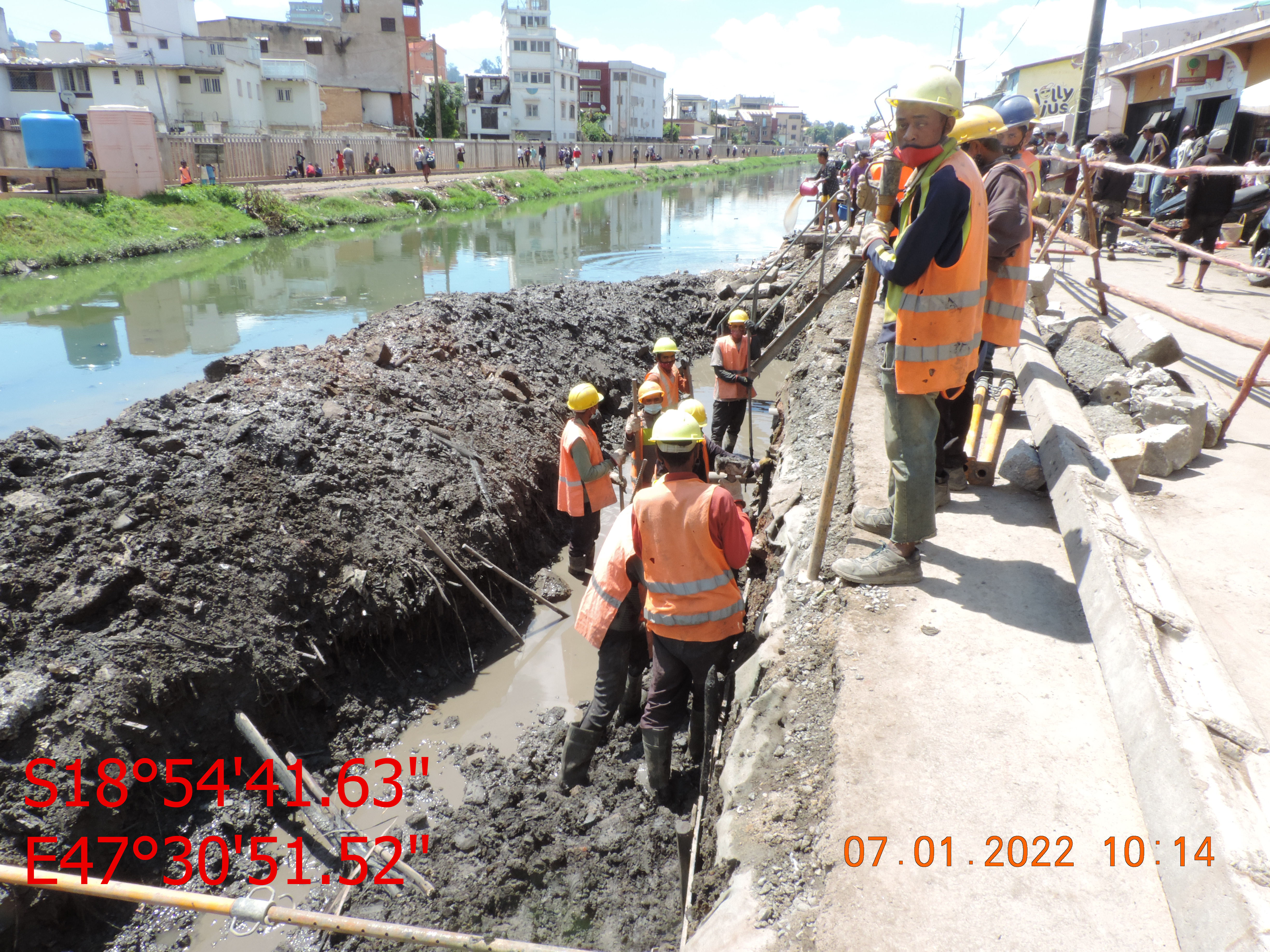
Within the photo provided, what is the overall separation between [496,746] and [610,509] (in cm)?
384

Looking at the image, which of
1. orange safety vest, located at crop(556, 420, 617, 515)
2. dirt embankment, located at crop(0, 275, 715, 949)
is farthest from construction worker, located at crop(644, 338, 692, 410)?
dirt embankment, located at crop(0, 275, 715, 949)

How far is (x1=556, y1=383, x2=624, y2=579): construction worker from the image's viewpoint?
650 cm

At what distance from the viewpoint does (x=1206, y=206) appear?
373 inches

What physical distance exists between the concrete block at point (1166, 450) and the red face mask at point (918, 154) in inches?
111

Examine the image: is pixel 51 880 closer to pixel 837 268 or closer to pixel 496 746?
pixel 496 746

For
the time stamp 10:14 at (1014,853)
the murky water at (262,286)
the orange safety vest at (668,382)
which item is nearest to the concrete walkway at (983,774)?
the time stamp 10:14 at (1014,853)

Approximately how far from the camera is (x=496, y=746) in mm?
4984

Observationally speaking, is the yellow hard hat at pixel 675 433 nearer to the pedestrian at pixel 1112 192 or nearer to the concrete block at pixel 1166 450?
the concrete block at pixel 1166 450

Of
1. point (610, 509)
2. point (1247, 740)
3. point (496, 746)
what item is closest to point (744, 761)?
point (1247, 740)

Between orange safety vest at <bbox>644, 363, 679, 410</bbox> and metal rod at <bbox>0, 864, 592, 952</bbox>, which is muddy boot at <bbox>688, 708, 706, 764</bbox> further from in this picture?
orange safety vest at <bbox>644, 363, 679, 410</bbox>

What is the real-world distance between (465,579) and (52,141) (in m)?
25.9

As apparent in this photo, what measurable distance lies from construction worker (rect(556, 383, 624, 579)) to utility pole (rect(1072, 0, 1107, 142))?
1242cm

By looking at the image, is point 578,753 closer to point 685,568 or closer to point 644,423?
point 685,568

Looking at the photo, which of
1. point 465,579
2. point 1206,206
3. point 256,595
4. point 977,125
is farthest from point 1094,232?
point 256,595
